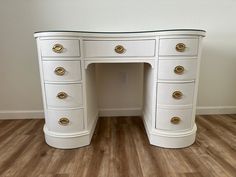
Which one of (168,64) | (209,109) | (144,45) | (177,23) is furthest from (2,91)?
(209,109)

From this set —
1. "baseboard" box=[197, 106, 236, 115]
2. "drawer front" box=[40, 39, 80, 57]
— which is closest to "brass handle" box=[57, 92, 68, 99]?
"drawer front" box=[40, 39, 80, 57]

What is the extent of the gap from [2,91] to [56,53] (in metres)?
1.06

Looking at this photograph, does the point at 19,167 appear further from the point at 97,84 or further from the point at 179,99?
the point at 179,99

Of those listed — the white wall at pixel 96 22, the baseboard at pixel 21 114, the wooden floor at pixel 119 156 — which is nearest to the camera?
the wooden floor at pixel 119 156

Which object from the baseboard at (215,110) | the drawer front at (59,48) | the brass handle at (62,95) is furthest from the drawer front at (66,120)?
the baseboard at (215,110)

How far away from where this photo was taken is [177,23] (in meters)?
1.70

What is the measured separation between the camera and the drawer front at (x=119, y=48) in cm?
121

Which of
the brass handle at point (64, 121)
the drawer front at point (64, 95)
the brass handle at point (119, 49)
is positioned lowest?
the brass handle at point (64, 121)

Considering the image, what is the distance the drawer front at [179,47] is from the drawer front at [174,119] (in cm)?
41

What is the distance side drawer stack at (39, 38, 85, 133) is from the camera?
1.17 m

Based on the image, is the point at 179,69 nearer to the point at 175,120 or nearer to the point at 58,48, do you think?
Answer: the point at 175,120

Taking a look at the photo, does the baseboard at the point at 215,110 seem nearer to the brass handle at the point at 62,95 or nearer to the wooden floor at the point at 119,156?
the wooden floor at the point at 119,156

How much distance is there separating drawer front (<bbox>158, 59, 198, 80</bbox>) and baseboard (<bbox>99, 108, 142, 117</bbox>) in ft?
2.54

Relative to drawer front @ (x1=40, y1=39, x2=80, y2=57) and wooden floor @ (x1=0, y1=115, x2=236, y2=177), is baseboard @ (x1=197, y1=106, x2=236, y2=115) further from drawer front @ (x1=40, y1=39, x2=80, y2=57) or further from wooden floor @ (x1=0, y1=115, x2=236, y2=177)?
drawer front @ (x1=40, y1=39, x2=80, y2=57)
